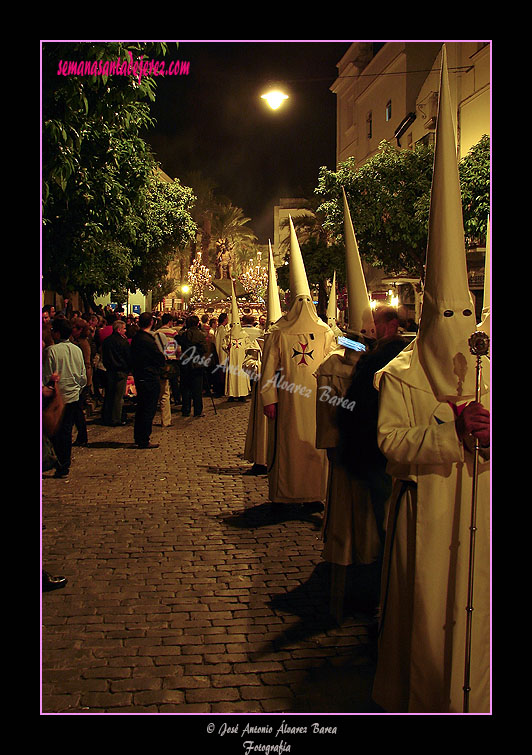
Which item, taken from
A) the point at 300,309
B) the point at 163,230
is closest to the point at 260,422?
the point at 300,309

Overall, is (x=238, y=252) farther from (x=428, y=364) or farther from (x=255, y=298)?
(x=428, y=364)

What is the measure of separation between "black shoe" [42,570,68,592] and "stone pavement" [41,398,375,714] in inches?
3.8

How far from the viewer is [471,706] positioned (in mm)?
3107

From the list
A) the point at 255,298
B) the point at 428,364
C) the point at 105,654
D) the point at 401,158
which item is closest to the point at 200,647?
the point at 105,654

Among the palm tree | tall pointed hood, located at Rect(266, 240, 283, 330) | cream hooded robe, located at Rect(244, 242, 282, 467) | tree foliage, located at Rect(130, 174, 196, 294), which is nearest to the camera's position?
cream hooded robe, located at Rect(244, 242, 282, 467)

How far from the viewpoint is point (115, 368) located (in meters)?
13.3

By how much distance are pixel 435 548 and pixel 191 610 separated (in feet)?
8.32

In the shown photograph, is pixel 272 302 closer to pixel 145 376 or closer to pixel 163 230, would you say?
pixel 145 376

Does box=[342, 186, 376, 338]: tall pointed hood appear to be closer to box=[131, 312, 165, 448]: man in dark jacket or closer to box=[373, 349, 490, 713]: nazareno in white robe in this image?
box=[373, 349, 490, 713]: nazareno in white robe

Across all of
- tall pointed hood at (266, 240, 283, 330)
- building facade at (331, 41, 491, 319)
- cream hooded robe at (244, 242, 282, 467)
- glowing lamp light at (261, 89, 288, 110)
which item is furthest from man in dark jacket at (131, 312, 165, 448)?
building facade at (331, 41, 491, 319)

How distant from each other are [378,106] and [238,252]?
82.6ft

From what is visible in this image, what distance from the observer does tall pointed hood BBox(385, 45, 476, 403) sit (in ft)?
9.98

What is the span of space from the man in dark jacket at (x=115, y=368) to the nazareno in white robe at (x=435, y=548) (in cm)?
1063

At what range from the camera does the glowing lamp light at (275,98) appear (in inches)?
533
